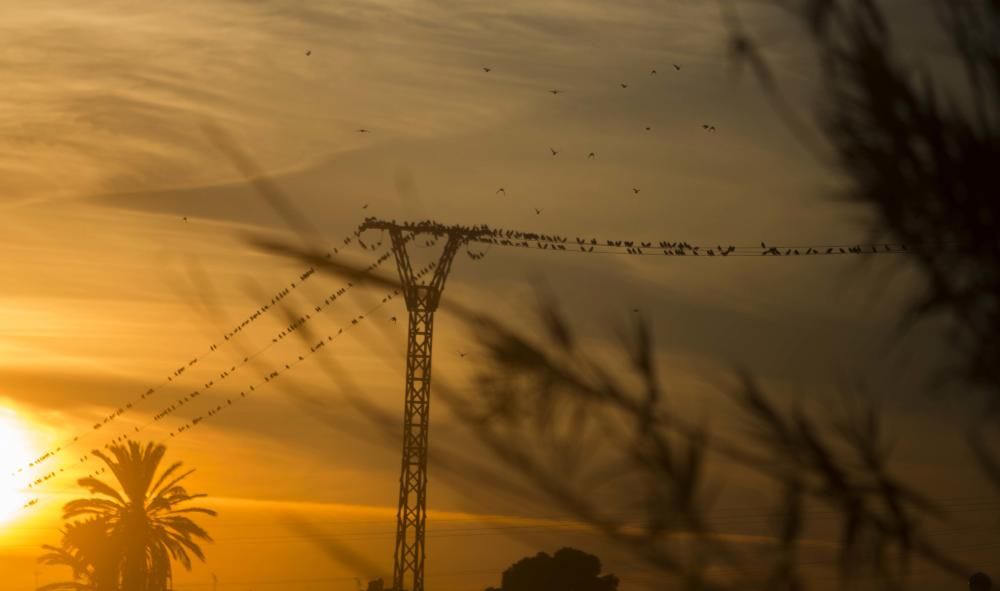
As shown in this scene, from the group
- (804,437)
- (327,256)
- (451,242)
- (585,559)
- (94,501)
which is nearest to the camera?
(327,256)

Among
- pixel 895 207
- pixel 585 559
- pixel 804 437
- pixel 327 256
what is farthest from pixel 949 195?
pixel 585 559

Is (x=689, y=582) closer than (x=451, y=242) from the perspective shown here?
Yes

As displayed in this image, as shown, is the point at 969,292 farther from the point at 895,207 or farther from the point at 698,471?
the point at 698,471

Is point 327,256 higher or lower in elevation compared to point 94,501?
lower

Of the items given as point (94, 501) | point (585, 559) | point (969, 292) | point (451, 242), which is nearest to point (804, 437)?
point (969, 292)

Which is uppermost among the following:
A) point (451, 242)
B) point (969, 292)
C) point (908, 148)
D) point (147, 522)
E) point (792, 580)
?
→ point (147, 522)

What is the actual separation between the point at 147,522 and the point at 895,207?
186 feet

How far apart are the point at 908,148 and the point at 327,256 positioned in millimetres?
2691

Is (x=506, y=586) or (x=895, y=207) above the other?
(x=506, y=586)

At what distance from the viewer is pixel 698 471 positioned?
8.10 metres

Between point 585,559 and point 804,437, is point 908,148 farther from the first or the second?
point 585,559

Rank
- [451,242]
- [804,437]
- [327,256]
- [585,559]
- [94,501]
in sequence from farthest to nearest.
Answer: [585,559] < [94,501] < [451,242] < [804,437] < [327,256]

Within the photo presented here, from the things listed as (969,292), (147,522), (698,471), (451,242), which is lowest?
(698,471)

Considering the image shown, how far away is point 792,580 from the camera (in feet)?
26.6
